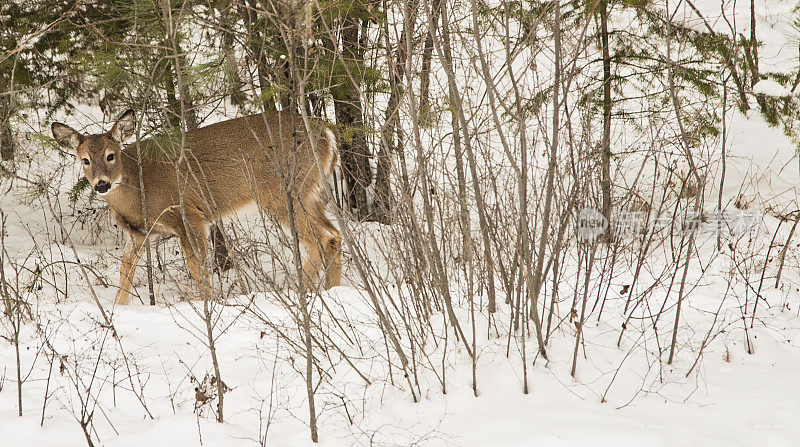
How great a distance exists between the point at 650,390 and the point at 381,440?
1413 mm

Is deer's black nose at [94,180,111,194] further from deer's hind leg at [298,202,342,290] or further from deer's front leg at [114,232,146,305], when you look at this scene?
deer's hind leg at [298,202,342,290]

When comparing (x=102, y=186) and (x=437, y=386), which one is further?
(x=102, y=186)

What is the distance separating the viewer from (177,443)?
339 cm

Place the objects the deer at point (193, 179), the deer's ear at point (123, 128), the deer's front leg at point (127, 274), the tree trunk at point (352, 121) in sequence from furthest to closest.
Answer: the tree trunk at point (352, 121) → the deer's ear at point (123, 128) → the deer at point (193, 179) → the deer's front leg at point (127, 274)

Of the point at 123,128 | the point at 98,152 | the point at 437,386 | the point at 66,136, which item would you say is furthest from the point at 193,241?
the point at 437,386

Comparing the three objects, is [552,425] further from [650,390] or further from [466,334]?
[466,334]

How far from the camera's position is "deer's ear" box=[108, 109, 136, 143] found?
21.0ft

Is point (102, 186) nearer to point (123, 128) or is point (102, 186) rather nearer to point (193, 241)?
point (123, 128)

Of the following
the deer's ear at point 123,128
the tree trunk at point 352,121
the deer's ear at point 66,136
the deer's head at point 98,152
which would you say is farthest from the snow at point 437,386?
the tree trunk at point 352,121

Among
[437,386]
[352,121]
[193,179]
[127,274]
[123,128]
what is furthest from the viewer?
[352,121]

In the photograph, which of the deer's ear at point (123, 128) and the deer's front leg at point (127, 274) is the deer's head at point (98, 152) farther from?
the deer's front leg at point (127, 274)

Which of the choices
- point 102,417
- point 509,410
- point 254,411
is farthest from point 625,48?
point 102,417

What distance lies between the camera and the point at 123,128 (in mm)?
6484

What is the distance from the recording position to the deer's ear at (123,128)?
6393 mm
